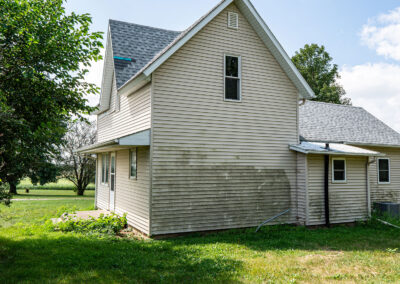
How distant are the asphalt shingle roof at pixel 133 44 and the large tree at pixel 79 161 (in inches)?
736

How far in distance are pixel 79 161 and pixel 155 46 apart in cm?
2165

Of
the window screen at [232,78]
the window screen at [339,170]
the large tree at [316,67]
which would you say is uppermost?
the large tree at [316,67]

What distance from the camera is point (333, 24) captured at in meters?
12.8

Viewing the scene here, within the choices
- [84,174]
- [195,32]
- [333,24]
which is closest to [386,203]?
[333,24]

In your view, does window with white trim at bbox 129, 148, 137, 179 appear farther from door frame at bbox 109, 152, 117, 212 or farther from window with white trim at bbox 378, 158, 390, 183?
window with white trim at bbox 378, 158, 390, 183

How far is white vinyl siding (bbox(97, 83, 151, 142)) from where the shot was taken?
10.4 m

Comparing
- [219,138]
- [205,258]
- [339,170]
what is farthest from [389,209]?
[205,258]

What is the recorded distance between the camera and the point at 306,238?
9.97 metres

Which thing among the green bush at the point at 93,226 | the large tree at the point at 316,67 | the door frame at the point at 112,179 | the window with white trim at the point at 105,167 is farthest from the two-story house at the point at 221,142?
the large tree at the point at 316,67

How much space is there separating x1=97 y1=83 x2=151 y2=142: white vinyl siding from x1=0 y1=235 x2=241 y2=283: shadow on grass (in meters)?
3.85

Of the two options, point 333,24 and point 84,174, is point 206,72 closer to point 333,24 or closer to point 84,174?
point 333,24

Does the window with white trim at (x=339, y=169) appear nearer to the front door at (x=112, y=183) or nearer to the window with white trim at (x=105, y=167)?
the front door at (x=112, y=183)

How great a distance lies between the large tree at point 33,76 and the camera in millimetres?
7357

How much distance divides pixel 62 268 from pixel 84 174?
27.4 m
